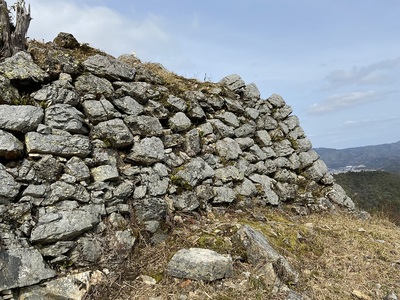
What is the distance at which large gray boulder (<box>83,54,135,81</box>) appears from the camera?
7309 millimetres

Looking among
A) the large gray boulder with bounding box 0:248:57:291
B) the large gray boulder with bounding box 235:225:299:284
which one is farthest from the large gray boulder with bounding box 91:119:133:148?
the large gray boulder with bounding box 235:225:299:284

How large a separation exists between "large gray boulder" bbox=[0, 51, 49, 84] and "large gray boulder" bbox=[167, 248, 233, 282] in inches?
186

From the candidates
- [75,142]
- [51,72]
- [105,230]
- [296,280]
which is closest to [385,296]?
[296,280]

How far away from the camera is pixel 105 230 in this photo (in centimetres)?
560

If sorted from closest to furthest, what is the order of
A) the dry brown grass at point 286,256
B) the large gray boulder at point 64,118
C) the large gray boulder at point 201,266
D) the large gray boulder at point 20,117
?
the dry brown grass at point 286,256 → the large gray boulder at point 201,266 → the large gray boulder at point 20,117 → the large gray boulder at point 64,118

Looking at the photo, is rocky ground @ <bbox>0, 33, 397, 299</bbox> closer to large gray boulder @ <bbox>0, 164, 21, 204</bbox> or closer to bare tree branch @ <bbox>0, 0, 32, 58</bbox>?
large gray boulder @ <bbox>0, 164, 21, 204</bbox>

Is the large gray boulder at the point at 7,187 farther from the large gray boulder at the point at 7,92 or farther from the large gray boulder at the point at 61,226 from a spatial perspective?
the large gray boulder at the point at 7,92

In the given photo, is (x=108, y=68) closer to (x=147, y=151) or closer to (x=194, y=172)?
(x=147, y=151)

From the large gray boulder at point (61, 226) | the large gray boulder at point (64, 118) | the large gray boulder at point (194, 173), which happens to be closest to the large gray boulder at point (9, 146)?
the large gray boulder at point (64, 118)

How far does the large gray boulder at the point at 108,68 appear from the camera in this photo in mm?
7309

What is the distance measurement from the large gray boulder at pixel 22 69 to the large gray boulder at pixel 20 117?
2.69ft

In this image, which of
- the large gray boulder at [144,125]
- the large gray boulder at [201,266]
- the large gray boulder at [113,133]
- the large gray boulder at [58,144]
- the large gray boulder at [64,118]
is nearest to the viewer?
the large gray boulder at [201,266]

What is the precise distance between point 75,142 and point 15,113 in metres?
1.17

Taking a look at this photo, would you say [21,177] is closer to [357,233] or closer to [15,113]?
[15,113]
